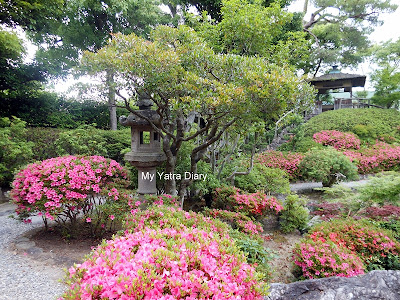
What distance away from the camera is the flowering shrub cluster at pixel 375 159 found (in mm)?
8422

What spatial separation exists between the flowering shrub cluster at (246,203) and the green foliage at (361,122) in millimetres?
8125

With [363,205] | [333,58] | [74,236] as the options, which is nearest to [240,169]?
[363,205]

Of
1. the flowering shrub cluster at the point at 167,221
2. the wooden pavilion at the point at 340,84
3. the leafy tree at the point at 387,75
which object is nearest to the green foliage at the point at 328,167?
the flowering shrub cluster at the point at 167,221

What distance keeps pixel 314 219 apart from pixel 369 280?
115 inches

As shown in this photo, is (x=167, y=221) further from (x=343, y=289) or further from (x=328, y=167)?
(x=328, y=167)

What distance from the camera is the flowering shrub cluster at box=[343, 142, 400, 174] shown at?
842 centimetres

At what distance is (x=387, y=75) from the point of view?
13492 mm

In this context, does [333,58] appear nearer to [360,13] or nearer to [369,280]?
[360,13]

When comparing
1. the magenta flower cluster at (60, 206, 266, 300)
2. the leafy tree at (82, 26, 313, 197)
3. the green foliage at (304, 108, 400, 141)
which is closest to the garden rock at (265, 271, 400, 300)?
the magenta flower cluster at (60, 206, 266, 300)

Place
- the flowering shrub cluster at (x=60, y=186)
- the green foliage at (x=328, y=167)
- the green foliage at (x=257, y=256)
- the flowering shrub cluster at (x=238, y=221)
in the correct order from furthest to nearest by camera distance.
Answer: the green foliage at (x=328, y=167) → the flowering shrub cluster at (x=238, y=221) → the flowering shrub cluster at (x=60, y=186) → the green foliage at (x=257, y=256)

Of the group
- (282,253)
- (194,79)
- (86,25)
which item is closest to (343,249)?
(282,253)

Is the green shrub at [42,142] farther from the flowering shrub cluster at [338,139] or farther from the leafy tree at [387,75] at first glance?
the leafy tree at [387,75]

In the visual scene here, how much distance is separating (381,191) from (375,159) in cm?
492

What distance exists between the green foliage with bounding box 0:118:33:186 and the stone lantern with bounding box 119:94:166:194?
10.2 feet
